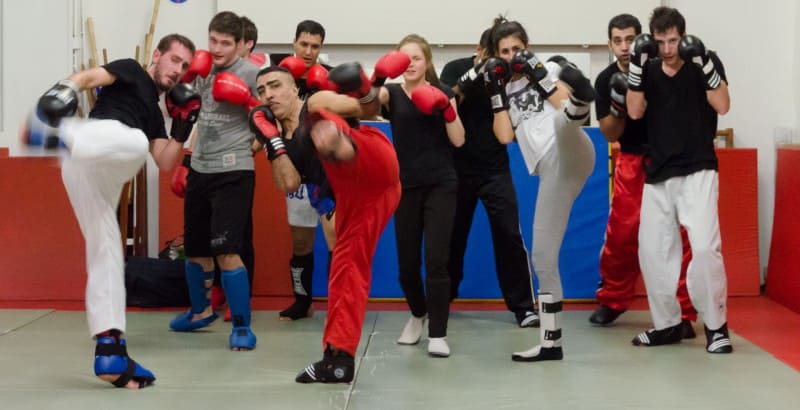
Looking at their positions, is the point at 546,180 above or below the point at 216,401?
above

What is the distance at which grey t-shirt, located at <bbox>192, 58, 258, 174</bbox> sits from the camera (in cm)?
555

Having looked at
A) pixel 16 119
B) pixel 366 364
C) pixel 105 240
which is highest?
pixel 16 119

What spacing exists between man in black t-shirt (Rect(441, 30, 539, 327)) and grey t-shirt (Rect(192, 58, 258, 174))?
1259mm

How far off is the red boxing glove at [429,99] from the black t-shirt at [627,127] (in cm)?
104

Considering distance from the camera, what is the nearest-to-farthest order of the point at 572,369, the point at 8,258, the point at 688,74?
1. the point at 572,369
2. the point at 688,74
3. the point at 8,258

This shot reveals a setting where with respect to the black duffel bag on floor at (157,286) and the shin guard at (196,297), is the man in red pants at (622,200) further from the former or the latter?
the black duffel bag on floor at (157,286)

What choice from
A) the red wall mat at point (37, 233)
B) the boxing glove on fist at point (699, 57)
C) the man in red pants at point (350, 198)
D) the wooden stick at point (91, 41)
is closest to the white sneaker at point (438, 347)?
the man in red pants at point (350, 198)

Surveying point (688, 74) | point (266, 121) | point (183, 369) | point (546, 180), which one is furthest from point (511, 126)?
point (183, 369)

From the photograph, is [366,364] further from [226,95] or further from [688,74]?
[688,74]

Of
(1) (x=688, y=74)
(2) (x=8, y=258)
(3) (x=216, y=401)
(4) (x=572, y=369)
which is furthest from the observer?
(2) (x=8, y=258)

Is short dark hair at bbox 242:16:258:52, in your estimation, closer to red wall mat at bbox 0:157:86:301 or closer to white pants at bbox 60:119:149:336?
white pants at bbox 60:119:149:336

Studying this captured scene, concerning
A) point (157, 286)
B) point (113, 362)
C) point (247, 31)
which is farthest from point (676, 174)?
point (157, 286)

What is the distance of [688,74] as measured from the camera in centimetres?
533

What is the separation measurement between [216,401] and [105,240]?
84 cm
